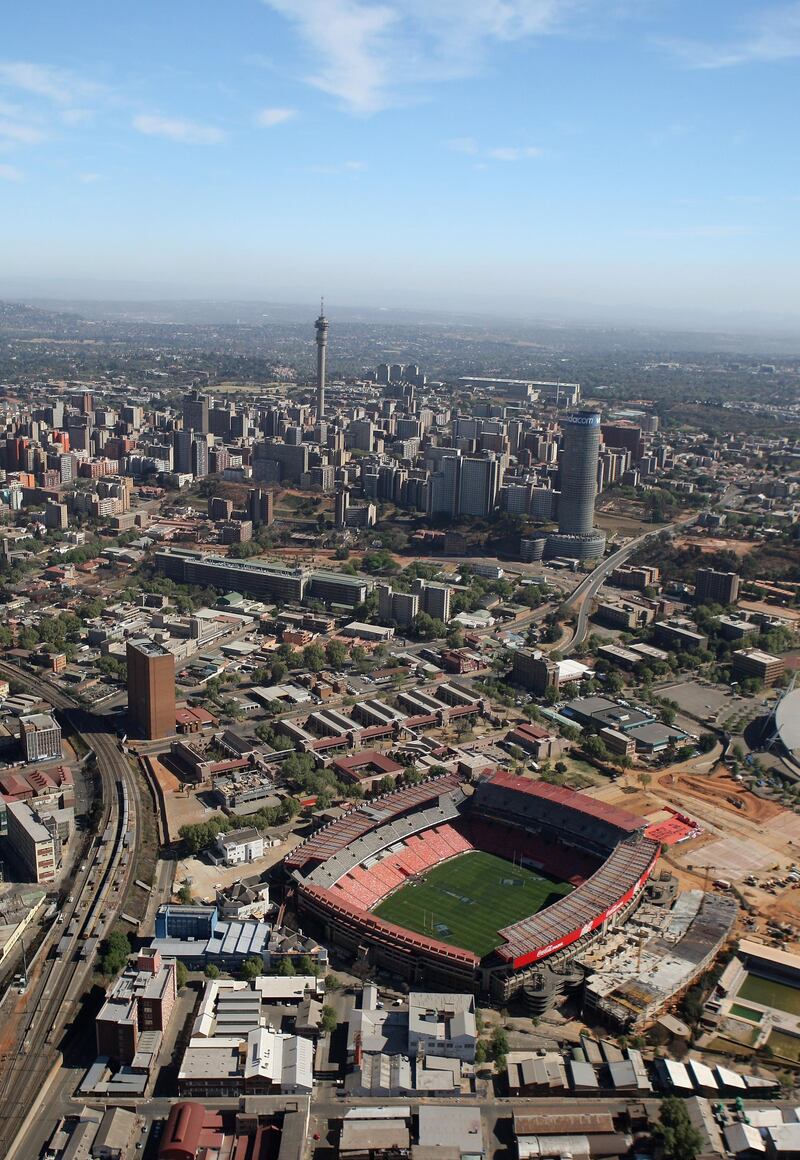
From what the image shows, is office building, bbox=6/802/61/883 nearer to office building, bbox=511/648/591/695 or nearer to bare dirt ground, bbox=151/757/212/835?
bare dirt ground, bbox=151/757/212/835

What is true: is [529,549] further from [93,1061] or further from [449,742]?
[93,1061]

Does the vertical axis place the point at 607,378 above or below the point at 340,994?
above

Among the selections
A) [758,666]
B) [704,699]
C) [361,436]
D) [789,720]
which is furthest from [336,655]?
[361,436]

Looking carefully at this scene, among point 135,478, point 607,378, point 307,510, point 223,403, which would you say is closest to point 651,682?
point 307,510

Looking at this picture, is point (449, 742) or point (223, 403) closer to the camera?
point (449, 742)

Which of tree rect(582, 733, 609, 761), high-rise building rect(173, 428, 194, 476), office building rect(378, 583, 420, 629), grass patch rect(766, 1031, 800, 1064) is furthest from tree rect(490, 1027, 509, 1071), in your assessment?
high-rise building rect(173, 428, 194, 476)

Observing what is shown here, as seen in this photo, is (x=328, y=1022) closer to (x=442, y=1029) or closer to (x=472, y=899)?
(x=442, y=1029)
